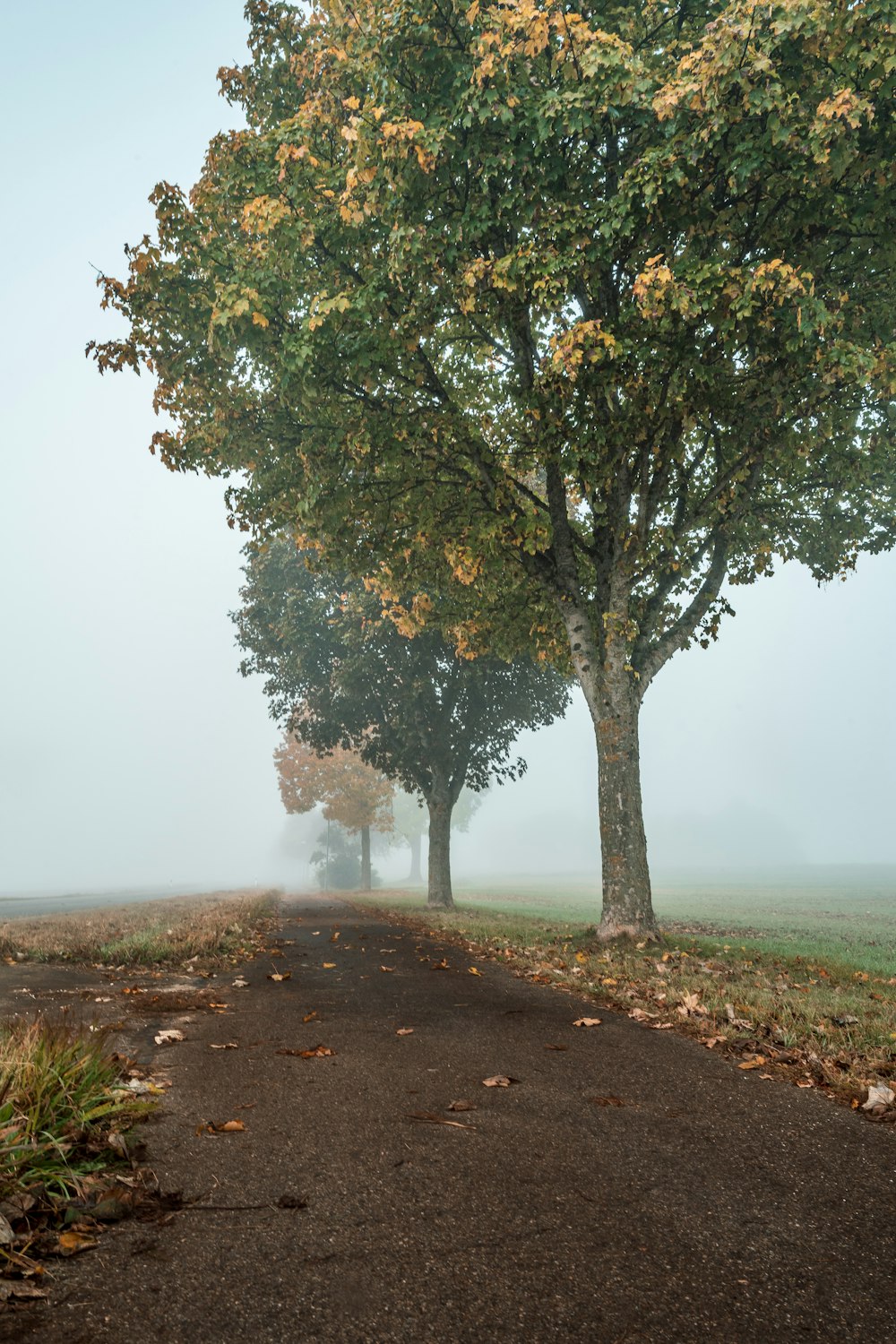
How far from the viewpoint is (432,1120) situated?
3.59 m

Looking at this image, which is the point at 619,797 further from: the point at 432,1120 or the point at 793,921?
the point at 793,921

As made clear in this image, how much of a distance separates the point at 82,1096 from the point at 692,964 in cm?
760

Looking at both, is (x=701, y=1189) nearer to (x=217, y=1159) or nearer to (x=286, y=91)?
(x=217, y=1159)

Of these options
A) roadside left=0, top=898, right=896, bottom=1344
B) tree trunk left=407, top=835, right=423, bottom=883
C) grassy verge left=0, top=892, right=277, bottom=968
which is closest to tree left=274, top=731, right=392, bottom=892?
grassy verge left=0, top=892, right=277, bottom=968

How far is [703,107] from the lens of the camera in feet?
26.5

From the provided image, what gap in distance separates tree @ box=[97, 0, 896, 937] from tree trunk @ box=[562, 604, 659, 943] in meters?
0.05

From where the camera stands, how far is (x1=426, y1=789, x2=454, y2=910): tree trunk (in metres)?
23.7

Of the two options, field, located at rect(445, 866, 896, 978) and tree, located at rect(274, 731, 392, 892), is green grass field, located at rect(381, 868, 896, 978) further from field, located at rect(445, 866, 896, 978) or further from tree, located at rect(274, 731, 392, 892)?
tree, located at rect(274, 731, 392, 892)

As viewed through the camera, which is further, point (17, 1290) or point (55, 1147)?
point (55, 1147)

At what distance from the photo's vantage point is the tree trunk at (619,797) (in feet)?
36.0

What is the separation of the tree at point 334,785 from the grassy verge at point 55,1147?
129 ft

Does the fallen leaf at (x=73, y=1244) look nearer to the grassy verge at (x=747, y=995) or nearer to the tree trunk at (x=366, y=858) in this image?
the grassy verge at (x=747, y=995)

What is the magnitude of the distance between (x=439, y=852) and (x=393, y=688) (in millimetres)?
5541

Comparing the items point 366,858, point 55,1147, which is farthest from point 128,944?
point 366,858
